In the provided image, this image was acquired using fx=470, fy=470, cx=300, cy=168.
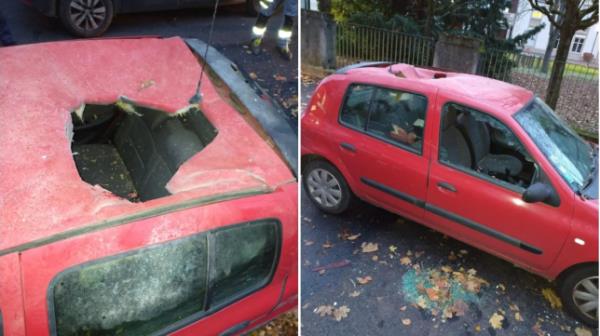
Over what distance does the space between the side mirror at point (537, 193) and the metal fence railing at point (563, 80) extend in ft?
5.40

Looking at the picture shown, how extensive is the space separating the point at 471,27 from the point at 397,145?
2.76 m

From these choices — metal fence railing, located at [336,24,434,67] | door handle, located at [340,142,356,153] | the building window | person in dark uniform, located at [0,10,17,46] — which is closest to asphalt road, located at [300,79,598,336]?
door handle, located at [340,142,356,153]

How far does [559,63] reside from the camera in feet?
10.7

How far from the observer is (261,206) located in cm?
142

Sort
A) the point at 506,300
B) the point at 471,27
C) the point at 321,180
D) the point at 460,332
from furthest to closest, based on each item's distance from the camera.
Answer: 1. the point at 471,27
2. the point at 321,180
3. the point at 506,300
4. the point at 460,332

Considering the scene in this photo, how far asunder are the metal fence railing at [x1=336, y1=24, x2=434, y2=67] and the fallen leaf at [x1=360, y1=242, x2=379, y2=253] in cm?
250

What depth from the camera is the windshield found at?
6.54 feet

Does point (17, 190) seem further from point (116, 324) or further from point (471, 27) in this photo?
point (471, 27)

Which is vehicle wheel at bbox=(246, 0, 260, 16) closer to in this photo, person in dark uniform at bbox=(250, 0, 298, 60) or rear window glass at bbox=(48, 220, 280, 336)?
person in dark uniform at bbox=(250, 0, 298, 60)

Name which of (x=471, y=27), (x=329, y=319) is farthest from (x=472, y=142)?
(x=471, y=27)

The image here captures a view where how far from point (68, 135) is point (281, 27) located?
6.93ft

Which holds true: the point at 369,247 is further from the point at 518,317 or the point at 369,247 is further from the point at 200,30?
the point at 200,30

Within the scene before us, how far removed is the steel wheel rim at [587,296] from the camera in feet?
6.23

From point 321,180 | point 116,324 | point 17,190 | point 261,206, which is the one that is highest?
point 17,190
